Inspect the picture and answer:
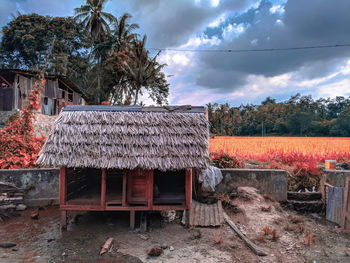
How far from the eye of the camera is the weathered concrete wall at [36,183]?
6.30 meters

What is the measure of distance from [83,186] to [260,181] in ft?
17.6

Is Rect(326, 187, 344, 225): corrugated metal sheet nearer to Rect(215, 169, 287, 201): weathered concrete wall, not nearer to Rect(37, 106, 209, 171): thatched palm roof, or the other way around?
Rect(215, 169, 287, 201): weathered concrete wall

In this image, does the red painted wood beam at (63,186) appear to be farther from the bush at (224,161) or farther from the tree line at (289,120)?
the tree line at (289,120)

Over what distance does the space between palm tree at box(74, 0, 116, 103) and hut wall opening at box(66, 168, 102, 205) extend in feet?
55.9

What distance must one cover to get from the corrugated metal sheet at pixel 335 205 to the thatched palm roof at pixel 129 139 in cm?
387

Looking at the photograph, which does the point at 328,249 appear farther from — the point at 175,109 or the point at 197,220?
the point at 175,109

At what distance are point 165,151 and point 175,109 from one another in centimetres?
132

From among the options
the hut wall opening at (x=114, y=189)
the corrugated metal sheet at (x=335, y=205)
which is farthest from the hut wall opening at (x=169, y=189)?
the corrugated metal sheet at (x=335, y=205)

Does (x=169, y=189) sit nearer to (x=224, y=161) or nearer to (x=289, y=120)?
(x=224, y=161)

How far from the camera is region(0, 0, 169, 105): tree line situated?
71.7ft

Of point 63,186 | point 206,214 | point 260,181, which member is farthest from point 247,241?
point 63,186

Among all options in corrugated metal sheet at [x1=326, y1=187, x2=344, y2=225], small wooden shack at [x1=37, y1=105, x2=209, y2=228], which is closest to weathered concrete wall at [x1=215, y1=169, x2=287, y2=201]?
corrugated metal sheet at [x1=326, y1=187, x2=344, y2=225]

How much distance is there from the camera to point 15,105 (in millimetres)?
15469

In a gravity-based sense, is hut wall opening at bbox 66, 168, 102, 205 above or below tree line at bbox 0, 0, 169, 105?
below
